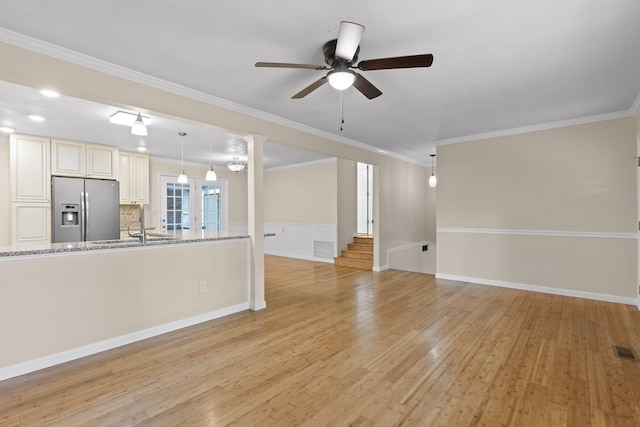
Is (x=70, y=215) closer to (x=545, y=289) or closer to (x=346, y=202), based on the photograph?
(x=346, y=202)

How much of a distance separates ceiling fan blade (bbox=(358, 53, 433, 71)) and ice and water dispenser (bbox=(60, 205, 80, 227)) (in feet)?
18.2

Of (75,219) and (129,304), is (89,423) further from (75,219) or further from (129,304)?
(75,219)

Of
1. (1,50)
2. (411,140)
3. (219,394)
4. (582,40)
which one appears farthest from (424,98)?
(1,50)

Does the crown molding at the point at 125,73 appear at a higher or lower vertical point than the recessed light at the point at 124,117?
higher

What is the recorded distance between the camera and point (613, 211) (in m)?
4.17

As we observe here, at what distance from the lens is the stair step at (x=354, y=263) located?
6637mm

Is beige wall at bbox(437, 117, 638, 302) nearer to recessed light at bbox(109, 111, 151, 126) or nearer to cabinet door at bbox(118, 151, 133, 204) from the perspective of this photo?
recessed light at bbox(109, 111, 151, 126)

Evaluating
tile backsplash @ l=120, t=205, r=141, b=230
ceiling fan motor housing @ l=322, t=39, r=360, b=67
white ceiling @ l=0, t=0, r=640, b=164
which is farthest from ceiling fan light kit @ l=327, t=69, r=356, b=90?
tile backsplash @ l=120, t=205, r=141, b=230

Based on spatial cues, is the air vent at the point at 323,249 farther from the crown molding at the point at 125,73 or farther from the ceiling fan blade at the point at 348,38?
the ceiling fan blade at the point at 348,38

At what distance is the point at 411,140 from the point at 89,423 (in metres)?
5.58

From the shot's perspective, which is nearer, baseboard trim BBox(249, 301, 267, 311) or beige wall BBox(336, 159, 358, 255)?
baseboard trim BBox(249, 301, 267, 311)

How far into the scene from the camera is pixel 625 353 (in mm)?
2727

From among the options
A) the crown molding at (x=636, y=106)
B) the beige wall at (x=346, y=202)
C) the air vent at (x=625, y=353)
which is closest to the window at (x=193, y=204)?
the beige wall at (x=346, y=202)

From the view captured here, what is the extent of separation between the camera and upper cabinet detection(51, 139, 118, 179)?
508 centimetres
